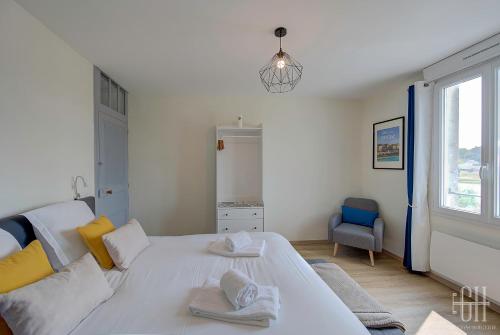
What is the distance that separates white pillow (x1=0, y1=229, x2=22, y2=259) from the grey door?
1485mm

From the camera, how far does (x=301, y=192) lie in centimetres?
398

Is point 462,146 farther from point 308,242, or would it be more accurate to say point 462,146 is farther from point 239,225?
point 239,225

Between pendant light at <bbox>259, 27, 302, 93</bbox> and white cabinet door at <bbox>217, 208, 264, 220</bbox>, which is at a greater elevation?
pendant light at <bbox>259, 27, 302, 93</bbox>

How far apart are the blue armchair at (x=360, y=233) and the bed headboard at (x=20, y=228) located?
10.8 ft

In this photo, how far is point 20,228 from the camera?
1.45 m

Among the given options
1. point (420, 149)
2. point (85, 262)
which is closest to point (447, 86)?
point (420, 149)

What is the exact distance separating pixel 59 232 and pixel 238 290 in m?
1.35

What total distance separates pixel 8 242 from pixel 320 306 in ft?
5.48

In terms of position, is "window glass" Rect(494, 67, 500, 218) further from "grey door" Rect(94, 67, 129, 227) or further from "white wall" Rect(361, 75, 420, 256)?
"grey door" Rect(94, 67, 129, 227)

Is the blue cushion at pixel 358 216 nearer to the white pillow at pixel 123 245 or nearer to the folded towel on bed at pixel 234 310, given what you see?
the folded towel on bed at pixel 234 310

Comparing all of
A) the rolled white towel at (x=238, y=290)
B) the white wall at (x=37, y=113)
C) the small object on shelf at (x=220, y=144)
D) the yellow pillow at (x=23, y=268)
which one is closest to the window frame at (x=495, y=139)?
the rolled white towel at (x=238, y=290)

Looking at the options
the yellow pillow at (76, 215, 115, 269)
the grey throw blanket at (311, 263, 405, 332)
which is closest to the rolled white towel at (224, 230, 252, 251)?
the grey throw blanket at (311, 263, 405, 332)

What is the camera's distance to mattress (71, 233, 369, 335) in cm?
103

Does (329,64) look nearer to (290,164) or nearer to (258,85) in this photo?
(258,85)
